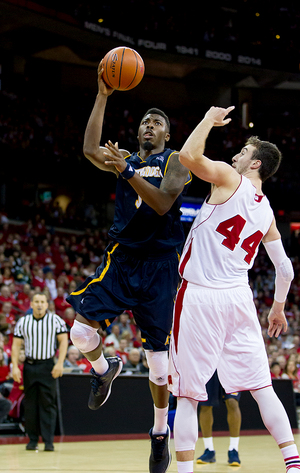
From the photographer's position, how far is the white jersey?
142 inches

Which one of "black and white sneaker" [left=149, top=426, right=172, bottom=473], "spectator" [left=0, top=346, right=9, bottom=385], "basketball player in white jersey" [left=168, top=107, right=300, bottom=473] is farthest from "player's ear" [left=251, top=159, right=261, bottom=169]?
"spectator" [left=0, top=346, right=9, bottom=385]

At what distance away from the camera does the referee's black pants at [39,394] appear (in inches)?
310

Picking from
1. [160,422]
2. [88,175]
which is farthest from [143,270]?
[88,175]

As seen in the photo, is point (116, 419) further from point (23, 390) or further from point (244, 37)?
point (244, 37)

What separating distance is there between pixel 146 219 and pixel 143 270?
390 mm

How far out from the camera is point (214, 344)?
11.4ft

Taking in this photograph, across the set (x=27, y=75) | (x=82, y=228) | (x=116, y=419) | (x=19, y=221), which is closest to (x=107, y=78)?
(x=116, y=419)

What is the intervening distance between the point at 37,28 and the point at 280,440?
680 inches

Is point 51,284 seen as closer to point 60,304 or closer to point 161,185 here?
point 60,304

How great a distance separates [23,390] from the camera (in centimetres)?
866

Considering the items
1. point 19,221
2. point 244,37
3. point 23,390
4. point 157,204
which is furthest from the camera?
point 244,37

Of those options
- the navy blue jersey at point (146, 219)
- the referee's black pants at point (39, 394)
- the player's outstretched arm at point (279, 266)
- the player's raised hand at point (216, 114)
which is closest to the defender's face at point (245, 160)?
the player's raised hand at point (216, 114)

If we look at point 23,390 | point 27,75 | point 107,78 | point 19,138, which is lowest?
point 23,390

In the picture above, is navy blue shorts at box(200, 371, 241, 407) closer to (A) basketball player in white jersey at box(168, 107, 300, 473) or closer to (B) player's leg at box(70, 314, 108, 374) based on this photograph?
(B) player's leg at box(70, 314, 108, 374)
